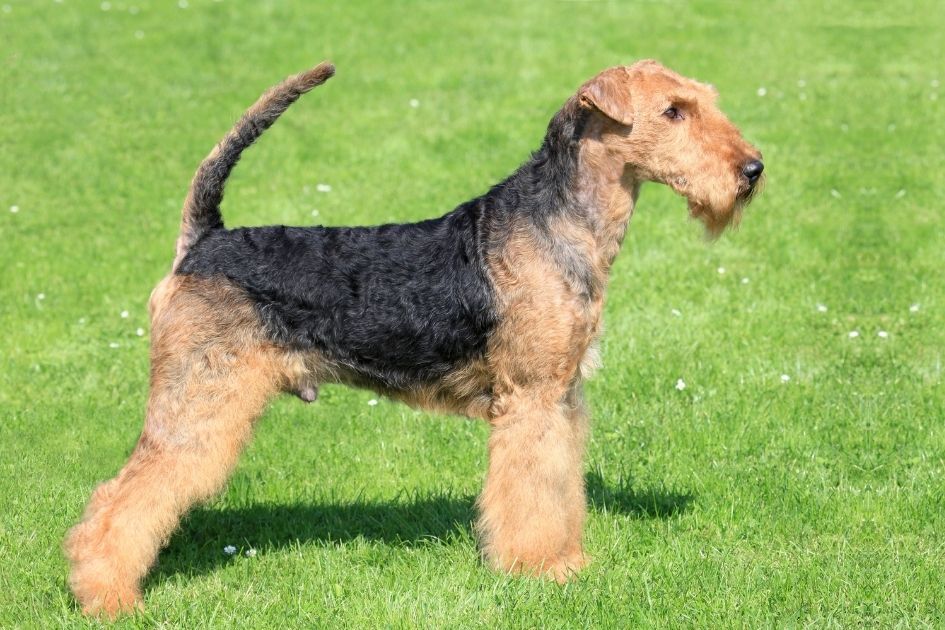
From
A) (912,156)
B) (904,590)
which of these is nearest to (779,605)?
(904,590)

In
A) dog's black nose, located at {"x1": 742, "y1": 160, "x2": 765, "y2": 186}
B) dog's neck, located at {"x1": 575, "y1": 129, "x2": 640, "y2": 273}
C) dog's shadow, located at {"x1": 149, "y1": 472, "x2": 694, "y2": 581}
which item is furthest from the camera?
dog's shadow, located at {"x1": 149, "y1": 472, "x2": 694, "y2": 581}

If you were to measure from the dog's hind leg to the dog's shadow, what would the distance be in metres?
0.47

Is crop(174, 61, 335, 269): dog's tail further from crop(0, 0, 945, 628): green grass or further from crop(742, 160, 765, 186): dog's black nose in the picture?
crop(742, 160, 765, 186): dog's black nose

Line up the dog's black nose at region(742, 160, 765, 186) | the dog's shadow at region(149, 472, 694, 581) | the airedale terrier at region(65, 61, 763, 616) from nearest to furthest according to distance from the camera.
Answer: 1. the dog's black nose at region(742, 160, 765, 186)
2. the airedale terrier at region(65, 61, 763, 616)
3. the dog's shadow at region(149, 472, 694, 581)

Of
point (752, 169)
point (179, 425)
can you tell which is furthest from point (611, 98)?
point (179, 425)

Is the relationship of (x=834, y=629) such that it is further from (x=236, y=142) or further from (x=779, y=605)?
(x=236, y=142)

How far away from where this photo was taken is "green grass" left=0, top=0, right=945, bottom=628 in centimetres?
489

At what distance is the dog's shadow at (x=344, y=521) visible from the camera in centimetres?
537

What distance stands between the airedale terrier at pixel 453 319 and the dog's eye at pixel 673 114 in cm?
1

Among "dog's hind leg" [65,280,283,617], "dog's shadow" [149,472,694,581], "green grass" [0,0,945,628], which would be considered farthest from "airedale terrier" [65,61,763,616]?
"dog's shadow" [149,472,694,581]

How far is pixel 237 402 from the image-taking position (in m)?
4.82

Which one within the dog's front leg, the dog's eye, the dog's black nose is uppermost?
the dog's eye

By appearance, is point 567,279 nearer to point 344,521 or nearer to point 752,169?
point 752,169

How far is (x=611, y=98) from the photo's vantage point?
15.4ft
